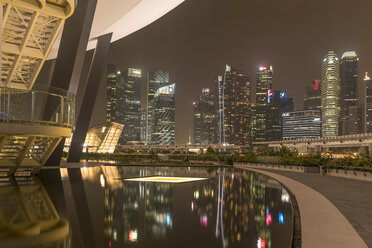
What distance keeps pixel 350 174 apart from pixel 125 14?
19719mm

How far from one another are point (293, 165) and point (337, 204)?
19.1 metres

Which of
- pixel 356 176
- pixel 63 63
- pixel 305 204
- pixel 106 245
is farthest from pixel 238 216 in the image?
pixel 63 63

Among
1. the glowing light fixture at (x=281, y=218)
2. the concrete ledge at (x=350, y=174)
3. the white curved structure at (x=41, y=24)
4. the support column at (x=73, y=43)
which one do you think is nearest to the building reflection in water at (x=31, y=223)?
the glowing light fixture at (x=281, y=218)

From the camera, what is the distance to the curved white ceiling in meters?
24.6

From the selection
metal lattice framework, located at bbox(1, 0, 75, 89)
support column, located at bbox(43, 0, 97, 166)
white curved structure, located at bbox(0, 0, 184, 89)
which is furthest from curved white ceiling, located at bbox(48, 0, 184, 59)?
metal lattice framework, located at bbox(1, 0, 75, 89)

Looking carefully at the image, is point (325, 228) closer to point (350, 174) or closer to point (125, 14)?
point (350, 174)

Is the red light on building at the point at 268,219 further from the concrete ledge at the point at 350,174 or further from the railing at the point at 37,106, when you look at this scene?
the concrete ledge at the point at 350,174

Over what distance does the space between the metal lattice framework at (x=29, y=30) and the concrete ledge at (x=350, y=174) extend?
734 inches

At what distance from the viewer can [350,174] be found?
69.1ft

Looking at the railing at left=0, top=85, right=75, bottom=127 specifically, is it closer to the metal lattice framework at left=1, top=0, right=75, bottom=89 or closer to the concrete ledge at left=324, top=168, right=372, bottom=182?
the metal lattice framework at left=1, top=0, right=75, bottom=89

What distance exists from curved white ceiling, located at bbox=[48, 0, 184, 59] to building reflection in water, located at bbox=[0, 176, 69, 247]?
17858 millimetres

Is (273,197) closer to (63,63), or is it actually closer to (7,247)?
(7,247)

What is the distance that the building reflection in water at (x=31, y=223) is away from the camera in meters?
5.61

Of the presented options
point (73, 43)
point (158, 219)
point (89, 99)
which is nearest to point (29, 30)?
point (73, 43)
